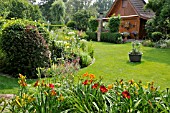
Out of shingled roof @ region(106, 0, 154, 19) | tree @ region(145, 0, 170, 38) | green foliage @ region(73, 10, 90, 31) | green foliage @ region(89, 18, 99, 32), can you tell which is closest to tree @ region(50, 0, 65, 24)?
green foliage @ region(73, 10, 90, 31)

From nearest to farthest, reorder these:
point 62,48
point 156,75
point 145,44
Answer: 1. point 156,75
2. point 62,48
3. point 145,44

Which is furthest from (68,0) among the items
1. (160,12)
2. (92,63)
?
(92,63)

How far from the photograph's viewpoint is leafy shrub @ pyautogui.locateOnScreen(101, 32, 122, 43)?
1961 cm

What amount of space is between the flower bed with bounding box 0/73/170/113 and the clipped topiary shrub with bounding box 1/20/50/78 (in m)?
3.78

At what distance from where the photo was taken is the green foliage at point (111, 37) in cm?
1961

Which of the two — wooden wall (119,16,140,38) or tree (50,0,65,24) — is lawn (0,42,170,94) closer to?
wooden wall (119,16,140,38)

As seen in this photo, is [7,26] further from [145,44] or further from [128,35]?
[128,35]

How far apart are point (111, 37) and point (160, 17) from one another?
454 cm

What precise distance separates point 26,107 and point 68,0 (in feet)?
172

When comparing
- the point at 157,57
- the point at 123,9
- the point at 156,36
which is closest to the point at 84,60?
the point at 157,57

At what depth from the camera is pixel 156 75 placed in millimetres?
7797

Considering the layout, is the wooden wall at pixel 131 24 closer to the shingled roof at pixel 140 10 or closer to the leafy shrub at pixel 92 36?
the shingled roof at pixel 140 10

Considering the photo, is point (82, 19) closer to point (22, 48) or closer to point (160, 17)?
point (160, 17)

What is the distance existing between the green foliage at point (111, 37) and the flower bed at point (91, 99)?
54.0 ft
